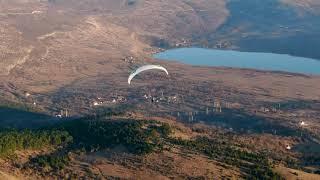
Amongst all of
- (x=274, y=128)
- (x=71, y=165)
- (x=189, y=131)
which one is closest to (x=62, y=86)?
(x=274, y=128)

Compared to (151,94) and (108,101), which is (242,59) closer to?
(151,94)

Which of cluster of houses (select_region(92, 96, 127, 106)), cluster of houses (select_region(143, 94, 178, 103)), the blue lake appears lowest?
cluster of houses (select_region(92, 96, 127, 106))

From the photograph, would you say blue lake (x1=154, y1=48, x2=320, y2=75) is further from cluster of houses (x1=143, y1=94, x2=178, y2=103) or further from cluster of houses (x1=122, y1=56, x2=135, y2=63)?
cluster of houses (x1=143, y1=94, x2=178, y2=103)

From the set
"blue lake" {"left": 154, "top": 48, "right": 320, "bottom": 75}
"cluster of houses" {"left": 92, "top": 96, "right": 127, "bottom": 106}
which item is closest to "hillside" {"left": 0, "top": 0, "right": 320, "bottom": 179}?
"cluster of houses" {"left": 92, "top": 96, "right": 127, "bottom": 106}

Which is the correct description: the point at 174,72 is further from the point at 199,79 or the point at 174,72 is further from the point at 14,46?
the point at 14,46

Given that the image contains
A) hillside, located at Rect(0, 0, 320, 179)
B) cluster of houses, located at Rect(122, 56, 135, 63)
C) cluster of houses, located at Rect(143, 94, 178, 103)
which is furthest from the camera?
cluster of houses, located at Rect(122, 56, 135, 63)

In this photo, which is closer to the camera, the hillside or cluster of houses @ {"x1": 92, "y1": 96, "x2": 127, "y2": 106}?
the hillside

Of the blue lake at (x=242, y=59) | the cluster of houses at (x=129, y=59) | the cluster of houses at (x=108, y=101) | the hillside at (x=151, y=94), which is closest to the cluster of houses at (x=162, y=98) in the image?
the hillside at (x=151, y=94)

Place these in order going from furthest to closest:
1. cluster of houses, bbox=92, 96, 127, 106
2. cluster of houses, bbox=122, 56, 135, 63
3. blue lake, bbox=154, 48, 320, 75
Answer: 1. blue lake, bbox=154, 48, 320, 75
2. cluster of houses, bbox=122, 56, 135, 63
3. cluster of houses, bbox=92, 96, 127, 106
